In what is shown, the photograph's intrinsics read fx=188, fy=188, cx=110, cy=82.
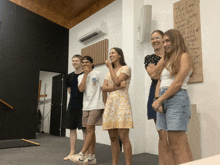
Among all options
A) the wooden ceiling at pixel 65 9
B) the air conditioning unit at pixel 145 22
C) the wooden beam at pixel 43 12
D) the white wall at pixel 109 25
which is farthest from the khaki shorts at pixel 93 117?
the wooden beam at pixel 43 12

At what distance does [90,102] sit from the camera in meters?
2.35

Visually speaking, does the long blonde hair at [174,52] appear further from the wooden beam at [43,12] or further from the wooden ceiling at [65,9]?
the wooden beam at [43,12]

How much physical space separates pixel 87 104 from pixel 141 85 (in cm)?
123

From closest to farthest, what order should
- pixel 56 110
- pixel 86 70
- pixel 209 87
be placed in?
pixel 209 87 < pixel 86 70 < pixel 56 110

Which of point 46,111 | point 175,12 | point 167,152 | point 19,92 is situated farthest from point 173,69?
point 46,111

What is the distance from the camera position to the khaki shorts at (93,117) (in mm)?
2273

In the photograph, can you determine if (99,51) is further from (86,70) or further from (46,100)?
(46,100)

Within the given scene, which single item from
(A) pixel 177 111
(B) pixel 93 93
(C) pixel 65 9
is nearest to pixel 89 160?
(B) pixel 93 93

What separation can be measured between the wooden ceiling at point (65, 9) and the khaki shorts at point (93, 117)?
9.86 feet

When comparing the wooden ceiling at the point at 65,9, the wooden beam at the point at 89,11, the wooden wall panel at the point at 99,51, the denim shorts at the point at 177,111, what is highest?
the wooden ceiling at the point at 65,9

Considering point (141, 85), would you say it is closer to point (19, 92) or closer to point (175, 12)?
point (175, 12)

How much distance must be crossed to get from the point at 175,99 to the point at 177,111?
3.3 inches

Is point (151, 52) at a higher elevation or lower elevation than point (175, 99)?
higher

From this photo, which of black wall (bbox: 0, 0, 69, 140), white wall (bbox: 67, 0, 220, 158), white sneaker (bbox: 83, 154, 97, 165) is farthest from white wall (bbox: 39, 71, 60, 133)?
white sneaker (bbox: 83, 154, 97, 165)
